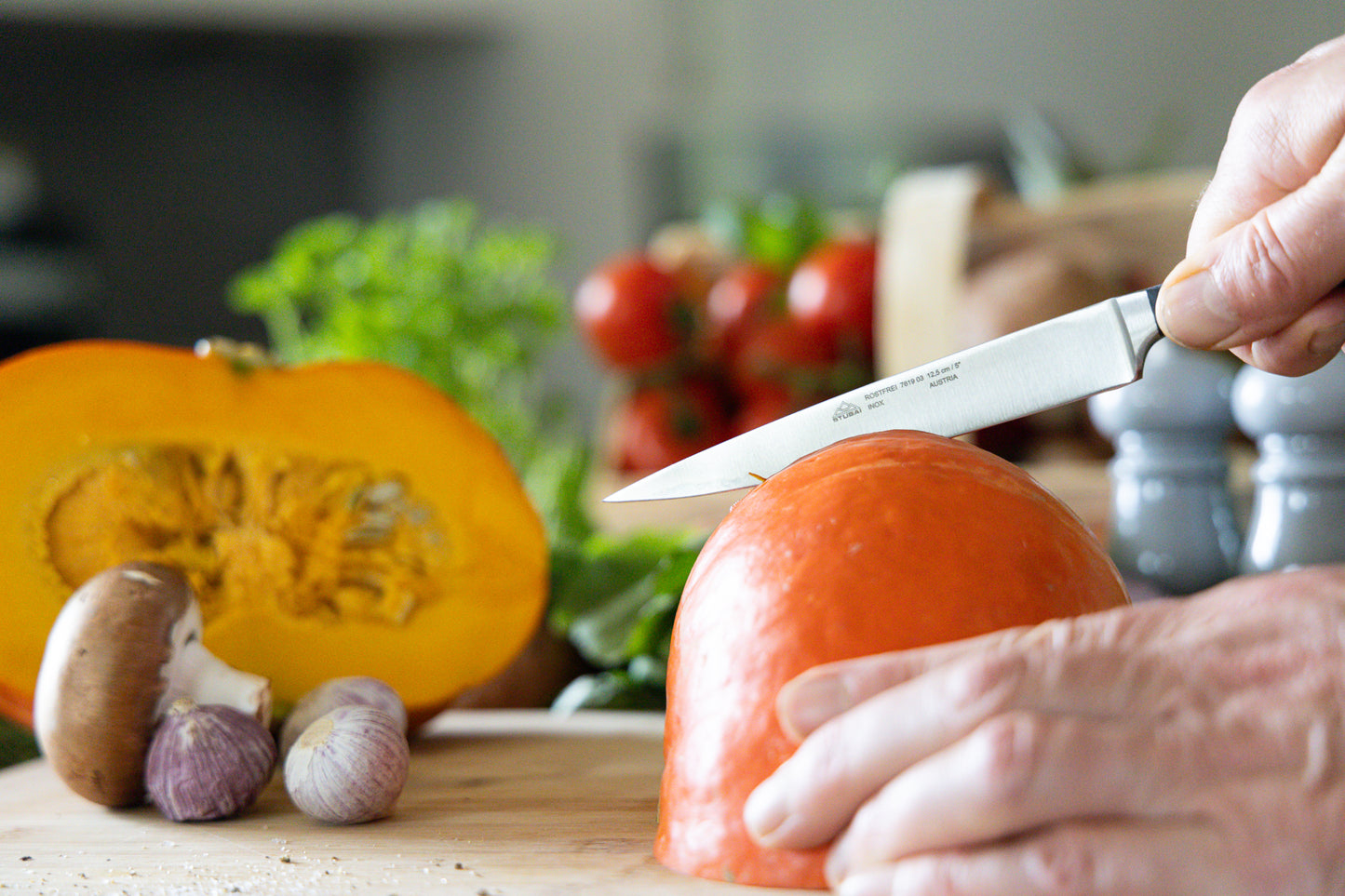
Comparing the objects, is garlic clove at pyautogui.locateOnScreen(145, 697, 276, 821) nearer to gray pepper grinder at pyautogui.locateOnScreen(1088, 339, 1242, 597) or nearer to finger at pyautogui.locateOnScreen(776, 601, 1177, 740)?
finger at pyautogui.locateOnScreen(776, 601, 1177, 740)

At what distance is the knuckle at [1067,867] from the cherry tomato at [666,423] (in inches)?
56.0

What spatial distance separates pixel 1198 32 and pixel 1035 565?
15.6ft

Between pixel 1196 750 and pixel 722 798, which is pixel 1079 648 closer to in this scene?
pixel 1196 750

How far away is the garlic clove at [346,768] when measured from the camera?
773 millimetres

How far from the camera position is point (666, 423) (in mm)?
2014

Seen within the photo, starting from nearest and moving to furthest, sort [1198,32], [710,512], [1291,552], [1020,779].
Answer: [1020,779] < [1291,552] < [710,512] < [1198,32]

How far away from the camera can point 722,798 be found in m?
0.63

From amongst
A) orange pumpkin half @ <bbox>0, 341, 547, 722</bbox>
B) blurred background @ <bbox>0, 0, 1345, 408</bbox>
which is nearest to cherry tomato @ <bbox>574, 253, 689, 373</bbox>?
orange pumpkin half @ <bbox>0, 341, 547, 722</bbox>

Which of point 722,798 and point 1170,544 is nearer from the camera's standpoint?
point 722,798

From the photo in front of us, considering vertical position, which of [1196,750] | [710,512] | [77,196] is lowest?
[710,512]

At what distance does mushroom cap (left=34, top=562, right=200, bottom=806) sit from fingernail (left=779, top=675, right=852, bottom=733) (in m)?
0.46

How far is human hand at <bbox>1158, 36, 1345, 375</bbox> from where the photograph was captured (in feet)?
2.33

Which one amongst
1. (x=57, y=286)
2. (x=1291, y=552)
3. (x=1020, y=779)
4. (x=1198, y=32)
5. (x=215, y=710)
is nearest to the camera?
(x=1020, y=779)

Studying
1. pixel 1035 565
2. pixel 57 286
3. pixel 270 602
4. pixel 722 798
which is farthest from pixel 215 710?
pixel 57 286
